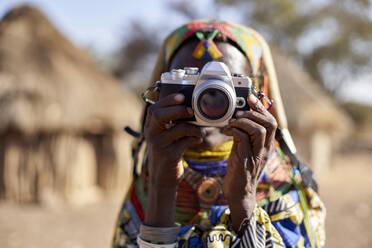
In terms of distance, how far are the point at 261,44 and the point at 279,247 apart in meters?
0.84

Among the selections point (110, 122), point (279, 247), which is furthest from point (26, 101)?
point (279, 247)

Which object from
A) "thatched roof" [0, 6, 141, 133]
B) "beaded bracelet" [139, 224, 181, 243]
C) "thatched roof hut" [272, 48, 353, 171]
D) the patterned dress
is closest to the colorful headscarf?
the patterned dress

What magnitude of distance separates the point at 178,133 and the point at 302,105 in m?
10.4

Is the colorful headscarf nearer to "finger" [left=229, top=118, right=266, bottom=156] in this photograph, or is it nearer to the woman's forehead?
the woman's forehead

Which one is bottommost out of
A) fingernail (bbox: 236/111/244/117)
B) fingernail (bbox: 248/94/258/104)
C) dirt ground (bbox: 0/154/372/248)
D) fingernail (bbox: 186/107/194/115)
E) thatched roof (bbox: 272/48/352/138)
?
dirt ground (bbox: 0/154/372/248)

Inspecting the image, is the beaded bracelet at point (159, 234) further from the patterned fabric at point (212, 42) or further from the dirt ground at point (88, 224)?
the dirt ground at point (88, 224)

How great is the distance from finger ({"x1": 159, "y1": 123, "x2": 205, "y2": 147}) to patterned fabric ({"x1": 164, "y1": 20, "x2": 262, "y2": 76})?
368mm

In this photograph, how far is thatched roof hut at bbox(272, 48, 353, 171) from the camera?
10758 millimetres

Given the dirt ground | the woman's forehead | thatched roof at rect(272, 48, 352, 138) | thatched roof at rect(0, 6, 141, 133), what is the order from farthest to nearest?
1. thatched roof at rect(272, 48, 352, 138)
2. thatched roof at rect(0, 6, 141, 133)
3. the dirt ground
4. the woman's forehead

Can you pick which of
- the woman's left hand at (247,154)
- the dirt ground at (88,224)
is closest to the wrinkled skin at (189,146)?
the woman's left hand at (247,154)

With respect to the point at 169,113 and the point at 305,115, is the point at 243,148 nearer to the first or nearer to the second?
the point at 169,113

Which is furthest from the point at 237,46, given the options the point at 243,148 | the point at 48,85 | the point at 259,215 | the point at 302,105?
the point at 302,105

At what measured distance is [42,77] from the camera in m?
7.22

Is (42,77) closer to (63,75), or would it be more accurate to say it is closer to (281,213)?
(63,75)
